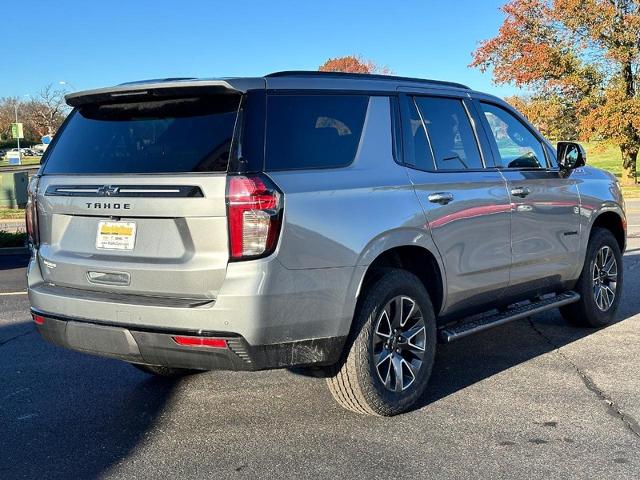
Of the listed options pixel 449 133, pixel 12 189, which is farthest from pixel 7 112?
pixel 449 133

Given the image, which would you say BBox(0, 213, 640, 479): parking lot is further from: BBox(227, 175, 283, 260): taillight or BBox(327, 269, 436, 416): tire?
BBox(227, 175, 283, 260): taillight

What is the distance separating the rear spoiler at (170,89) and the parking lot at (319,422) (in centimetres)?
191

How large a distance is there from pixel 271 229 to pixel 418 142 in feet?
4.91

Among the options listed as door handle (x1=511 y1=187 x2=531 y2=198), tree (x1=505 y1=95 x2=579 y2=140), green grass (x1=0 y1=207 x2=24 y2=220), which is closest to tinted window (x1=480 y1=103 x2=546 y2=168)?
door handle (x1=511 y1=187 x2=531 y2=198)

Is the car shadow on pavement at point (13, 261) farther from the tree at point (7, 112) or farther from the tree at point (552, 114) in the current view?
the tree at point (7, 112)

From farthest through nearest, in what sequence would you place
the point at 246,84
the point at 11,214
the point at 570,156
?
1. the point at 11,214
2. the point at 570,156
3. the point at 246,84

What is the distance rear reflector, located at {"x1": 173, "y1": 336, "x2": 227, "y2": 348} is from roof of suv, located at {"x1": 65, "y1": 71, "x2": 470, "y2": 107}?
1.27 m

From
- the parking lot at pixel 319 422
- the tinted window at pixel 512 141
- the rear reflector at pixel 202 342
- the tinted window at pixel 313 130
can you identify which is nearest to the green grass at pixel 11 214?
the parking lot at pixel 319 422

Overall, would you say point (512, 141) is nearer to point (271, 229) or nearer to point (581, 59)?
point (271, 229)

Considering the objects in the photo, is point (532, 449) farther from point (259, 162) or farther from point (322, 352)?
point (259, 162)

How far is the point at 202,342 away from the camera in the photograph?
136 inches

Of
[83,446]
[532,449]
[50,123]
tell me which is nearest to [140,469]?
[83,446]

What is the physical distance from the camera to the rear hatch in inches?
136

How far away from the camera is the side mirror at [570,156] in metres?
5.74
